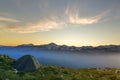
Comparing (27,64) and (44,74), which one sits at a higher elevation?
(27,64)

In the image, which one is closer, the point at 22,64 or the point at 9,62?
the point at 22,64

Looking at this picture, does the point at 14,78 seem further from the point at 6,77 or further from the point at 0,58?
the point at 0,58

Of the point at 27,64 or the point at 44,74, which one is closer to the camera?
the point at 44,74

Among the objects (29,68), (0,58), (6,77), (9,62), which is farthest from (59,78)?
(0,58)

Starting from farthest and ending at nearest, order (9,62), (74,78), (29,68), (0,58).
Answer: (0,58) → (9,62) → (29,68) → (74,78)

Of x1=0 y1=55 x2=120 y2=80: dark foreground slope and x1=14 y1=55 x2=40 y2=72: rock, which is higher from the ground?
x1=14 y1=55 x2=40 y2=72: rock

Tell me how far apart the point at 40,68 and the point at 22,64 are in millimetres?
2830

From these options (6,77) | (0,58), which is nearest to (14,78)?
(6,77)

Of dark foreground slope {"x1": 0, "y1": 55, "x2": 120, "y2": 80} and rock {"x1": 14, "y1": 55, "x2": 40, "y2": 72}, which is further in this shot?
rock {"x1": 14, "y1": 55, "x2": 40, "y2": 72}

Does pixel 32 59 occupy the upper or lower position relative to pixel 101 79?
upper

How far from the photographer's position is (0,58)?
51.6m

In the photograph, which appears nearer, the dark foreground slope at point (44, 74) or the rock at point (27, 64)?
the dark foreground slope at point (44, 74)

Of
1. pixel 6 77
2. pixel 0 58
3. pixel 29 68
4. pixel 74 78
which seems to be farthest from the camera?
pixel 0 58

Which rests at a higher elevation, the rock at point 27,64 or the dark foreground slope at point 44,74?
the rock at point 27,64
